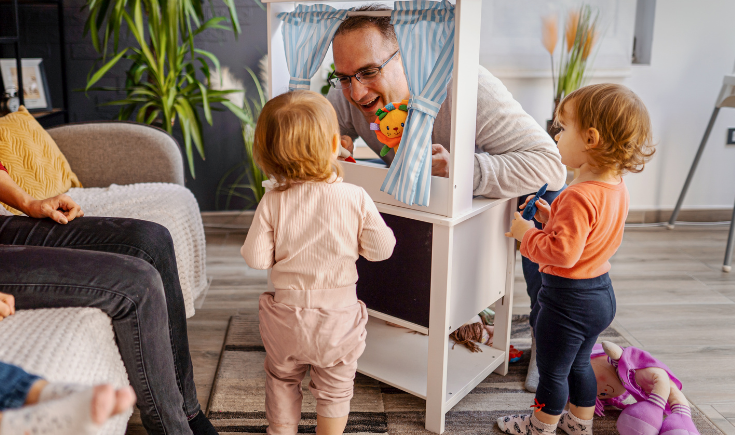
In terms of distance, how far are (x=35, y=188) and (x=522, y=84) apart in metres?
2.18

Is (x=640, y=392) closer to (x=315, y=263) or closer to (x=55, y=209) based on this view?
(x=315, y=263)

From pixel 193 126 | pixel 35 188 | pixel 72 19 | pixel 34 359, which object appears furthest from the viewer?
pixel 72 19

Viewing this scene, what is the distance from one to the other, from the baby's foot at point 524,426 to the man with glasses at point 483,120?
209 millimetres

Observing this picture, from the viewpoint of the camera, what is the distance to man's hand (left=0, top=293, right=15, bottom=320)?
1050 mm

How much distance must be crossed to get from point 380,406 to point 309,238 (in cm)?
67

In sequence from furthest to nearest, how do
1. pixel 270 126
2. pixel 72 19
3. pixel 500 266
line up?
pixel 72 19 < pixel 500 266 < pixel 270 126

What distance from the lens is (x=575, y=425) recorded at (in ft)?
4.70

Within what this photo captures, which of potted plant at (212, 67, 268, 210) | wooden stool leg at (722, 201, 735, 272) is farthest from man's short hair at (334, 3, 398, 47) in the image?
wooden stool leg at (722, 201, 735, 272)

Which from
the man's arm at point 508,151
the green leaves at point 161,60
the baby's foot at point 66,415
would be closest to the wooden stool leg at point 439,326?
the man's arm at point 508,151

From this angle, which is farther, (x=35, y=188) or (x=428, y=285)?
(x=35, y=188)

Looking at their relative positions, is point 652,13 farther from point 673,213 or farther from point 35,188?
point 35,188

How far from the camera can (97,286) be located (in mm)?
1103

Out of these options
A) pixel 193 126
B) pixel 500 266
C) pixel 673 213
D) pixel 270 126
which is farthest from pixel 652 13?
pixel 270 126

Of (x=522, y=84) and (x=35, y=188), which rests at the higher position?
(x=522, y=84)
